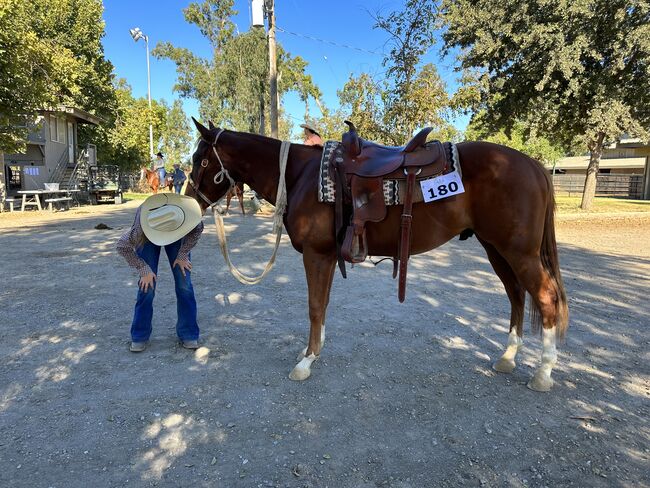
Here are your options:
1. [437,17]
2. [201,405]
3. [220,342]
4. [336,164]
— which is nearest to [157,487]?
[201,405]

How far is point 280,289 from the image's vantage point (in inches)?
224

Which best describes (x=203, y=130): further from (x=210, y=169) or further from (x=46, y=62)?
(x=46, y=62)

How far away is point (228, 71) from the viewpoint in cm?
3647

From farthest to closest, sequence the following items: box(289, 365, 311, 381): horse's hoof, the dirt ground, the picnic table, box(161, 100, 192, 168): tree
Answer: box(161, 100, 192, 168): tree
the picnic table
box(289, 365, 311, 381): horse's hoof
the dirt ground

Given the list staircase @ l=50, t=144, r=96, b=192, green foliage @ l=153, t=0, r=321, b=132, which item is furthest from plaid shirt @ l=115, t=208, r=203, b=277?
green foliage @ l=153, t=0, r=321, b=132

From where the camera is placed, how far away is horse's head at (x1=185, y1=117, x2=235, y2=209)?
3453 mm

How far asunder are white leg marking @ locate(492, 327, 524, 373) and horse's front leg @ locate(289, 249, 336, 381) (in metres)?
1.52

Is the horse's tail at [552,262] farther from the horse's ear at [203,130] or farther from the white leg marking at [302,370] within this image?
the horse's ear at [203,130]

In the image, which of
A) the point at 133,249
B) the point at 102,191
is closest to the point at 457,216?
the point at 133,249

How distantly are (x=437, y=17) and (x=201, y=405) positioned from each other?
15.2 m

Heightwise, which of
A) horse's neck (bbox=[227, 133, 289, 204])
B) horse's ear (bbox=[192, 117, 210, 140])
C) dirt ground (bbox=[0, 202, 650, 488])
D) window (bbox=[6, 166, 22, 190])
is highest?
window (bbox=[6, 166, 22, 190])

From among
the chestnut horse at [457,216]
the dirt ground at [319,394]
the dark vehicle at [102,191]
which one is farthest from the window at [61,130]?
the chestnut horse at [457,216]

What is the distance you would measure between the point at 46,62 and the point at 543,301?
1877cm

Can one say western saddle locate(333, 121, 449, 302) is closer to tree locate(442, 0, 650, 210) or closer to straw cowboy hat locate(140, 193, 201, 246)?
straw cowboy hat locate(140, 193, 201, 246)
